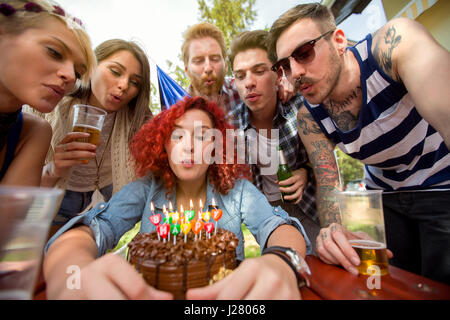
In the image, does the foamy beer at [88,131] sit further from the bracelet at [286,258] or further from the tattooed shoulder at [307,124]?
the tattooed shoulder at [307,124]

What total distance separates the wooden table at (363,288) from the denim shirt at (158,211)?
0.33 meters

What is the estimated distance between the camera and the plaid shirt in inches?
110

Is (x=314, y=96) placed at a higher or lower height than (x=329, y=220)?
higher

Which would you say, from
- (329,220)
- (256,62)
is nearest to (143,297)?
(329,220)

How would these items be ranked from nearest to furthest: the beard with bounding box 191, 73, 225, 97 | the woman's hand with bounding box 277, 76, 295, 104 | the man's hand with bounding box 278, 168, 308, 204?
the man's hand with bounding box 278, 168, 308, 204, the woman's hand with bounding box 277, 76, 295, 104, the beard with bounding box 191, 73, 225, 97

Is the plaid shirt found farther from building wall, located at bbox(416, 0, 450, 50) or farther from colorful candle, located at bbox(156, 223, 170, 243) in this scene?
building wall, located at bbox(416, 0, 450, 50)

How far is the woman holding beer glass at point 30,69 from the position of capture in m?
1.45

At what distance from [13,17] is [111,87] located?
39.4 inches

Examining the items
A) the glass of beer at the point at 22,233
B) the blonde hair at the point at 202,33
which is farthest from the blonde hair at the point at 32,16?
the blonde hair at the point at 202,33

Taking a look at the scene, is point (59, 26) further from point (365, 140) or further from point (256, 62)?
point (365, 140)

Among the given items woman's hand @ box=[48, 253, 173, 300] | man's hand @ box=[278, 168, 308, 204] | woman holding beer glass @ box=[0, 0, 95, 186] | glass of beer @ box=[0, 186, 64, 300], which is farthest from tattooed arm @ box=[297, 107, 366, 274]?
woman holding beer glass @ box=[0, 0, 95, 186]

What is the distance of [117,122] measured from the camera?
2.79 metres

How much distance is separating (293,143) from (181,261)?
7.33 ft

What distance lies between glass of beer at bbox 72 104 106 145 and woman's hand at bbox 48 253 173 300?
4.51ft
